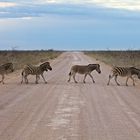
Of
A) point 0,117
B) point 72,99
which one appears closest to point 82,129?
point 0,117

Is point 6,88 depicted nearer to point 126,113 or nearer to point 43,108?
point 43,108

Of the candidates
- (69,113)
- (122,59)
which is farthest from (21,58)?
(69,113)

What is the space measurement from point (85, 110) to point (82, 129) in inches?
131

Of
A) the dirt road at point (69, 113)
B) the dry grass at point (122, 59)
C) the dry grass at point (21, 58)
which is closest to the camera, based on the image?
the dirt road at point (69, 113)

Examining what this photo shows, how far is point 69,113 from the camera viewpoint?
1388 cm

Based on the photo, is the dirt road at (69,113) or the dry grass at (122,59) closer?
the dirt road at (69,113)

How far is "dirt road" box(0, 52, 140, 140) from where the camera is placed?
34.9 feet

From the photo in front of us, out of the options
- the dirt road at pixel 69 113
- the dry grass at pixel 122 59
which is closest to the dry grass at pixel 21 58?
the dry grass at pixel 122 59

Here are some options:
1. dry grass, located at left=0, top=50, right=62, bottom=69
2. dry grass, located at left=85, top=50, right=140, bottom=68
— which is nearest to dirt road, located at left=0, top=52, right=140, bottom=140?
dry grass, located at left=85, top=50, right=140, bottom=68

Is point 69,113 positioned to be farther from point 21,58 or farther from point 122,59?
point 21,58

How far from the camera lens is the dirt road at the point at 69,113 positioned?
10.6 m

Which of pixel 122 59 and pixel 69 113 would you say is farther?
pixel 122 59

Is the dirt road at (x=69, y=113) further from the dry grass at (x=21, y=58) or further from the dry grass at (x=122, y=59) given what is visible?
the dry grass at (x=21, y=58)

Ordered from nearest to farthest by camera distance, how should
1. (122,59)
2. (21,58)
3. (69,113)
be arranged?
(69,113)
(122,59)
(21,58)
